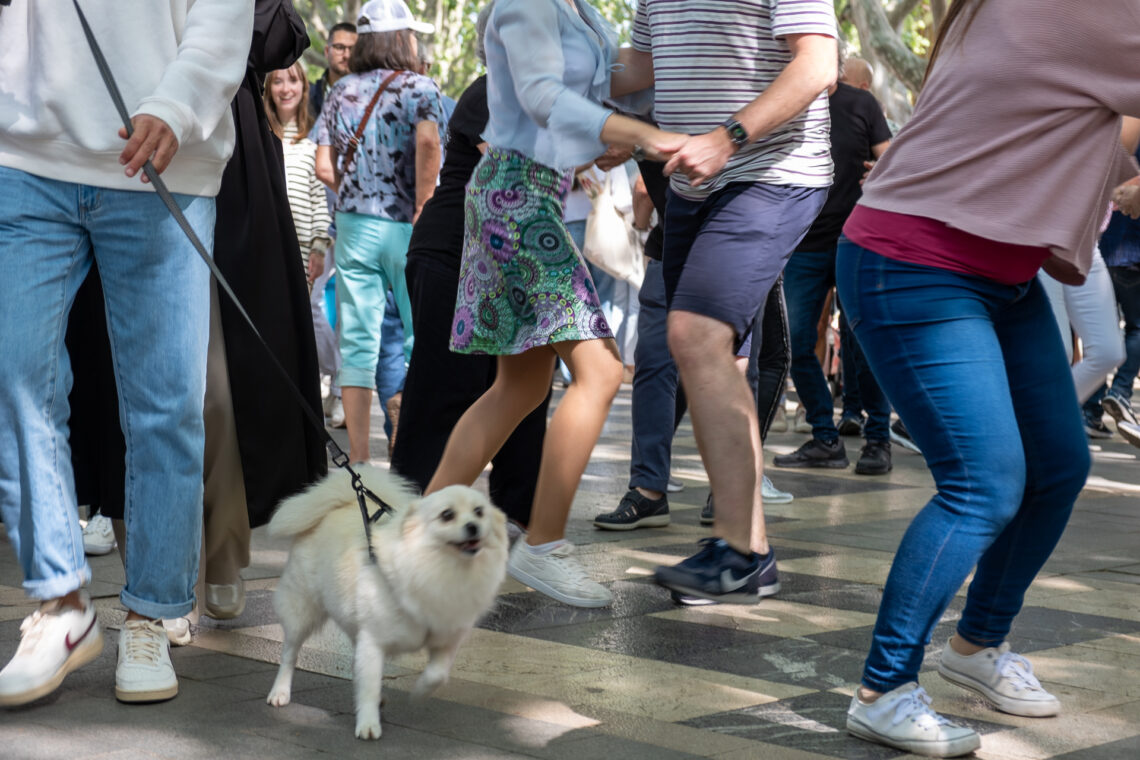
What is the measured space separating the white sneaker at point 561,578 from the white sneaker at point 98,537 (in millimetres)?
1556

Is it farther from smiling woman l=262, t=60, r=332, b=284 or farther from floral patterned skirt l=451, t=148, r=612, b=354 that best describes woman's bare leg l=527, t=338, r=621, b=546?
smiling woman l=262, t=60, r=332, b=284

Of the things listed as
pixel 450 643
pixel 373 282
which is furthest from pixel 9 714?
pixel 373 282

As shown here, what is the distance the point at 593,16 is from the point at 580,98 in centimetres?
57

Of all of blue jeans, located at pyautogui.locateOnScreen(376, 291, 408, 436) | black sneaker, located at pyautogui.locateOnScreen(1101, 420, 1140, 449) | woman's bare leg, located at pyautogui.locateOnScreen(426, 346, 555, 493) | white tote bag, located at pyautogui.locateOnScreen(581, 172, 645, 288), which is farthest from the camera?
white tote bag, located at pyautogui.locateOnScreen(581, 172, 645, 288)

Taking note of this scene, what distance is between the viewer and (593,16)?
462cm

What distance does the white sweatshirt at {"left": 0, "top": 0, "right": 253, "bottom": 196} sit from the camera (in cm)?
322

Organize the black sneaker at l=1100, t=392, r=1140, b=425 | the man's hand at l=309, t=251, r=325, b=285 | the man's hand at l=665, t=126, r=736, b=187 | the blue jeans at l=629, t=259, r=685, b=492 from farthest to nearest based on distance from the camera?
the black sneaker at l=1100, t=392, r=1140, b=425 < the man's hand at l=309, t=251, r=325, b=285 < the blue jeans at l=629, t=259, r=685, b=492 < the man's hand at l=665, t=126, r=736, b=187

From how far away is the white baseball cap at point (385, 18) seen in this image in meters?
7.01

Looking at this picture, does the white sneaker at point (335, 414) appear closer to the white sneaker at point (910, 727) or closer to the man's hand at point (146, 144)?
the man's hand at point (146, 144)

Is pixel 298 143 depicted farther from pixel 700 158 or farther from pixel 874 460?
pixel 700 158

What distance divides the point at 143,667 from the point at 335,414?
22.6 feet

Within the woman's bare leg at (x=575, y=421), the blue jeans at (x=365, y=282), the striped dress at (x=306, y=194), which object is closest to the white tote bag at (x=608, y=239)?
the striped dress at (x=306, y=194)

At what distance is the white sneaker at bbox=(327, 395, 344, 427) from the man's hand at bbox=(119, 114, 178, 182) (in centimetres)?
682

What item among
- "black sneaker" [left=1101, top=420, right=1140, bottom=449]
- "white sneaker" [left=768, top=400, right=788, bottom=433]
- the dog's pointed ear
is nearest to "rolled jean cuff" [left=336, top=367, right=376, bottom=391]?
the dog's pointed ear
